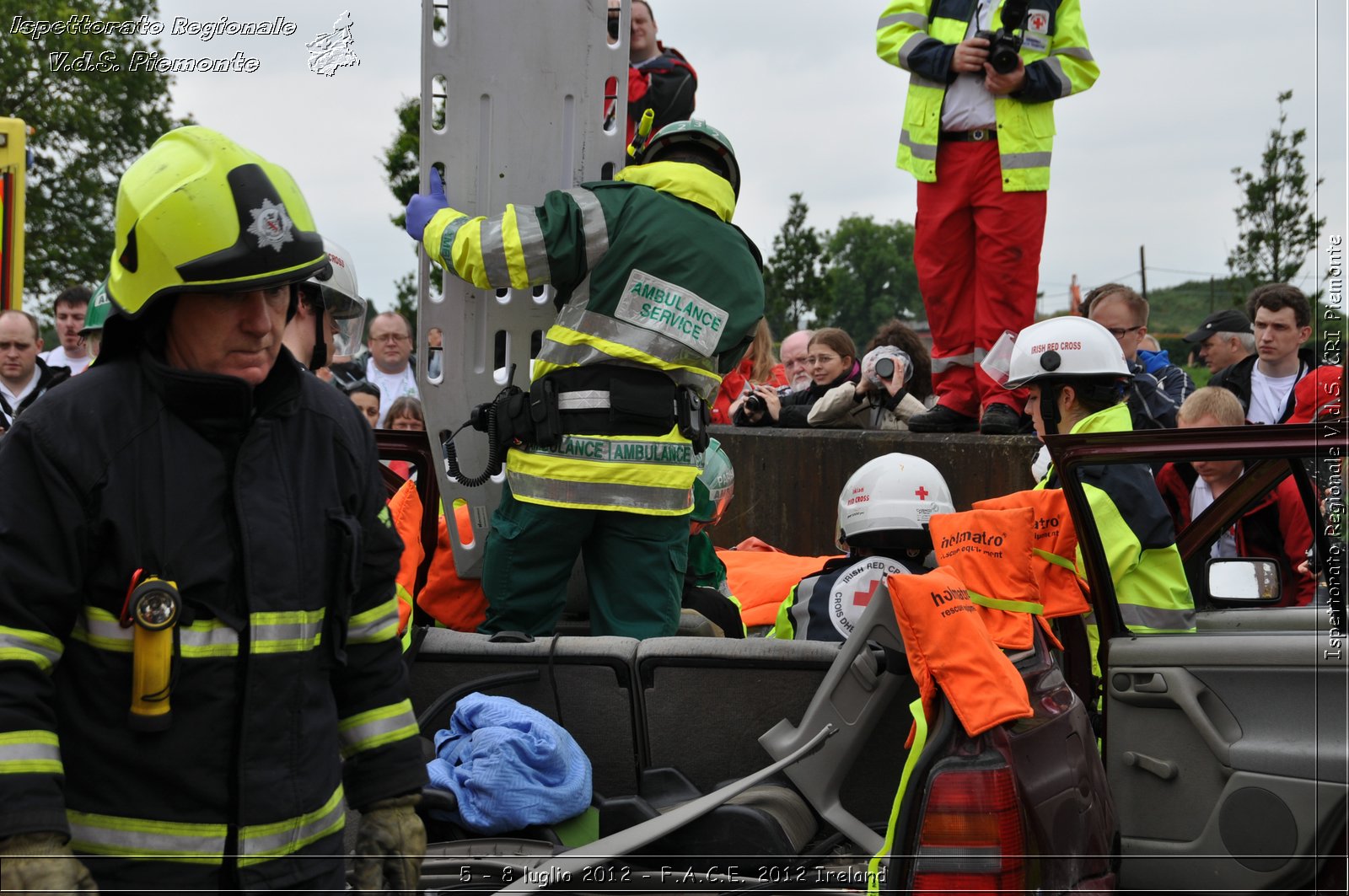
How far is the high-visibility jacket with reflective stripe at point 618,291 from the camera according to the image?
4.07 meters

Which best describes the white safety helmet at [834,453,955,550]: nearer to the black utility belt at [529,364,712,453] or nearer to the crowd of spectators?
the black utility belt at [529,364,712,453]

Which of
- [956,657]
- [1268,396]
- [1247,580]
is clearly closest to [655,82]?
[1268,396]

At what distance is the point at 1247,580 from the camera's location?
11.4 feet

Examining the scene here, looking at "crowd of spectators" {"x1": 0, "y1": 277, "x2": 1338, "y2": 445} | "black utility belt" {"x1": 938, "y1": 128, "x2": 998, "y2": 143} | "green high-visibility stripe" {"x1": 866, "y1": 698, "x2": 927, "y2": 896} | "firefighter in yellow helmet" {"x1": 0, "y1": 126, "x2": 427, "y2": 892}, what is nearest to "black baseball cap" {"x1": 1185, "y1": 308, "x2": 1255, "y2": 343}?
"crowd of spectators" {"x1": 0, "y1": 277, "x2": 1338, "y2": 445}

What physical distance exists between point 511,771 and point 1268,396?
4.60m

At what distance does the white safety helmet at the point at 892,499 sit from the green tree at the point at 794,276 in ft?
69.8

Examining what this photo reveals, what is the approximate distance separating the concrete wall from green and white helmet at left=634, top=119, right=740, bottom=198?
2565 mm

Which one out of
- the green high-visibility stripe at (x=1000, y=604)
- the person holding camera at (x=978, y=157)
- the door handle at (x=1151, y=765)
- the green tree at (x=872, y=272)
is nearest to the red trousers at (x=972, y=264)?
the person holding camera at (x=978, y=157)

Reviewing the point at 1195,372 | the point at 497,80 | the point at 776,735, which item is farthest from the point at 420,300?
the point at 1195,372

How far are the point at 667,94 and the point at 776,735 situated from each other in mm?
4221

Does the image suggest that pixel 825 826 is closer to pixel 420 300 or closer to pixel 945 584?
pixel 945 584

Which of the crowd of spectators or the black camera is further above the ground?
the black camera

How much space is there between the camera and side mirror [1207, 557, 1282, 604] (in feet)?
11.4

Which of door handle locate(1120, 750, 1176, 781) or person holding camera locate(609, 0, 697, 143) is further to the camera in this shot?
person holding camera locate(609, 0, 697, 143)
